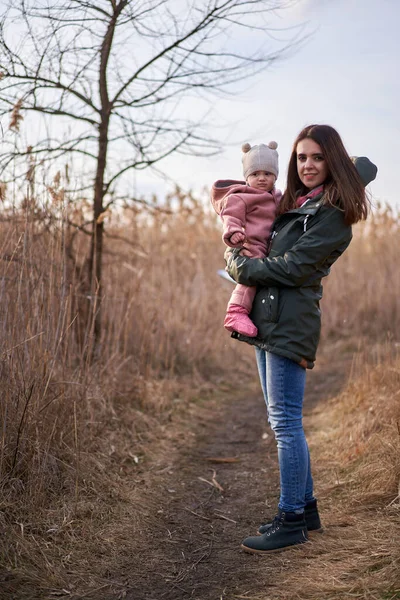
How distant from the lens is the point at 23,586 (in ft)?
6.83

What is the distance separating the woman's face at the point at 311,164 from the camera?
7.88 feet

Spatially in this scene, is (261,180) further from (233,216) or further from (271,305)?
(271,305)

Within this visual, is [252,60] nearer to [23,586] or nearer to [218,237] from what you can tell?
[23,586]

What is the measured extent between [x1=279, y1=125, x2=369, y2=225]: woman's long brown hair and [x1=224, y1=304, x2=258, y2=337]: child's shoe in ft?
1.33

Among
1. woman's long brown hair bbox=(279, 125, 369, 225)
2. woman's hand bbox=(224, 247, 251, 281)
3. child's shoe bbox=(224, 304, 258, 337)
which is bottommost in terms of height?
child's shoe bbox=(224, 304, 258, 337)

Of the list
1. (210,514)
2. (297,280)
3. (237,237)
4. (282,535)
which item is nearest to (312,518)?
(282,535)

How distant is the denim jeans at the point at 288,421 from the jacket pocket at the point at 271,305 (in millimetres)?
137

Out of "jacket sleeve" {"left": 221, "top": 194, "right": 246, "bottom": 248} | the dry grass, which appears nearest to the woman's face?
"jacket sleeve" {"left": 221, "top": 194, "right": 246, "bottom": 248}

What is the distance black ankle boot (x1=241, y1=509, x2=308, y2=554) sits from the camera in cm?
242

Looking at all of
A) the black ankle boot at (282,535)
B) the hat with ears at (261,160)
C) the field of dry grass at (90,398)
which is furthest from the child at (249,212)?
the field of dry grass at (90,398)

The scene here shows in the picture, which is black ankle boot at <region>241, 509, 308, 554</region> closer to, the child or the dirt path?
the dirt path

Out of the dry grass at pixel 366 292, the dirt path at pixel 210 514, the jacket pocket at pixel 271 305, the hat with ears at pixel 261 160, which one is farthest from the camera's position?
the dry grass at pixel 366 292

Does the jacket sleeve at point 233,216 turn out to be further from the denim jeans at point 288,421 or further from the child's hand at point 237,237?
the denim jeans at point 288,421

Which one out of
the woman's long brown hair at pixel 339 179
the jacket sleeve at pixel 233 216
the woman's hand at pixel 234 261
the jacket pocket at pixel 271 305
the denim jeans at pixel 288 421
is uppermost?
the woman's long brown hair at pixel 339 179
